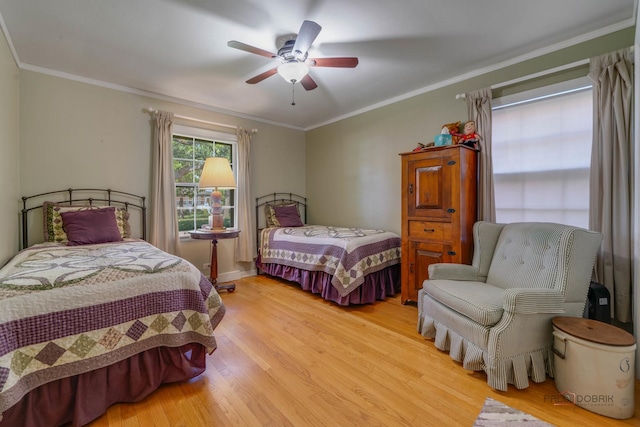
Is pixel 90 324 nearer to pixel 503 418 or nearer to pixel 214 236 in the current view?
pixel 214 236

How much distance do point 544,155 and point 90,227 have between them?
4.31 m

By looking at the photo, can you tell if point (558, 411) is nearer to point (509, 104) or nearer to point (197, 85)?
point (509, 104)

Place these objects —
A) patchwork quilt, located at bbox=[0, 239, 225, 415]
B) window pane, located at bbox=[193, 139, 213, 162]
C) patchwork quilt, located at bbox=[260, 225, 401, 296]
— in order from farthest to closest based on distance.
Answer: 1. window pane, located at bbox=[193, 139, 213, 162]
2. patchwork quilt, located at bbox=[260, 225, 401, 296]
3. patchwork quilt, located at bbox=[0, 239, 225, 415]

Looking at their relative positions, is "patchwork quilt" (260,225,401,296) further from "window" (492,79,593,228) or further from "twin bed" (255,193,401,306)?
"window" (492,79,593,228)

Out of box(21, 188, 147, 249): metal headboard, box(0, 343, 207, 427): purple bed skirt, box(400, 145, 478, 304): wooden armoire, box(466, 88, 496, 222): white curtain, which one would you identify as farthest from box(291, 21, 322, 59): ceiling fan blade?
box(21, 188, 147, 249): metal headboard

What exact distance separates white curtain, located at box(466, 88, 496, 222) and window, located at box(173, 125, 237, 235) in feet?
10.6

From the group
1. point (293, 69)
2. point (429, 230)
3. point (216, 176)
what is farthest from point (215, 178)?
point (429, 230)

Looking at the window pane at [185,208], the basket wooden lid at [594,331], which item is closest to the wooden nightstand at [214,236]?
the window pane at [185,208]

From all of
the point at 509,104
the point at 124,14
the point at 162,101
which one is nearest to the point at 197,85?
the point at 162,101

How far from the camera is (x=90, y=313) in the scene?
4.69ft

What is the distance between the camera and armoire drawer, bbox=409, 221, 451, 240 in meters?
2.72

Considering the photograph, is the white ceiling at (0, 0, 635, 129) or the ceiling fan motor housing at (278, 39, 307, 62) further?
the ceiling fan motor housing at (278, 39, 307, 62)

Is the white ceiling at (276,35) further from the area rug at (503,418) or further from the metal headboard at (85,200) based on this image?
the area rug at (503,418)

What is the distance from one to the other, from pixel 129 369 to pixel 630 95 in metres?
3.86
